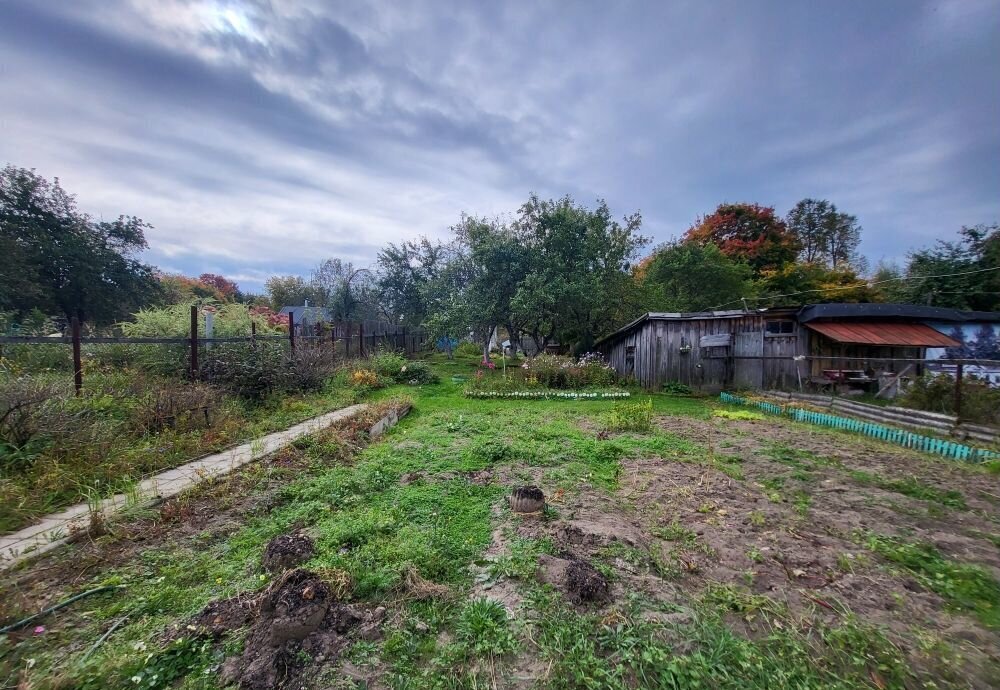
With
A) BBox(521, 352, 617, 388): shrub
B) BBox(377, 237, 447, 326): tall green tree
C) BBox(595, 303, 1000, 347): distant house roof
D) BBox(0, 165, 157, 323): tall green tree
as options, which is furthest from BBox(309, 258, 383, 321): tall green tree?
BBox(595, 303, 1000, 347): distant house roof

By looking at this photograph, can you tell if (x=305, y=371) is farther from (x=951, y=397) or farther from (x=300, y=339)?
(x=951, y=397)

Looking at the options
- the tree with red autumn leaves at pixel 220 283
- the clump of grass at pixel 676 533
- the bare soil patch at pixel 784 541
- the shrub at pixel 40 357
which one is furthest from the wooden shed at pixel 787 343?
the tree with red autumn leaves at pixel 220 283

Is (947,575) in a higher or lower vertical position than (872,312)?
lower

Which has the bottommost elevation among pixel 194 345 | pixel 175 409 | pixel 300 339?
pixel 175 409

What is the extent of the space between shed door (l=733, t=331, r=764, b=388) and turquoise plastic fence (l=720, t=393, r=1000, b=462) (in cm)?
224

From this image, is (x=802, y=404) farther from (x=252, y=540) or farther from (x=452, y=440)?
(x=252, y=540)

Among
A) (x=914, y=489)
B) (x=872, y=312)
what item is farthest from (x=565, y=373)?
(x=872, y=312)

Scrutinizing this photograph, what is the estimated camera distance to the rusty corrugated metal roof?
973cm

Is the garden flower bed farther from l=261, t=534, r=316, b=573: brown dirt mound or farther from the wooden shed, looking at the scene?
l=261, t=534, r=316, b=573: brown dirt mound

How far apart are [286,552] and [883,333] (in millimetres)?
14039

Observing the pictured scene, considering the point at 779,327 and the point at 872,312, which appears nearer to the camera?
the point at 872,312

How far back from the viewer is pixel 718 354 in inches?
444

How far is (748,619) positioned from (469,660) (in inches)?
62.5

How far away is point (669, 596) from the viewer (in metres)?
2.34
